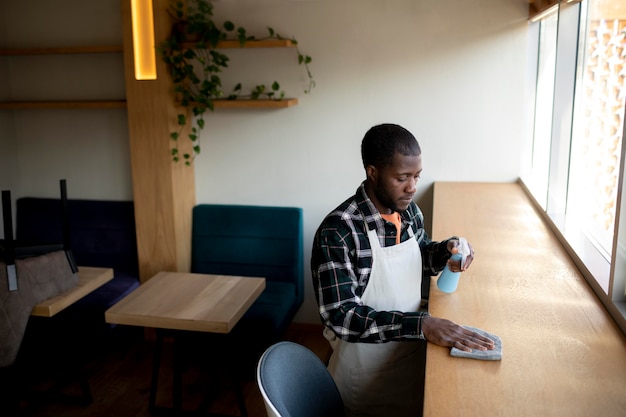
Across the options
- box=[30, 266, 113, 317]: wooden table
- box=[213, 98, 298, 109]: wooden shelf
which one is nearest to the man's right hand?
box=[30, 266, 113, 317]: wooden table

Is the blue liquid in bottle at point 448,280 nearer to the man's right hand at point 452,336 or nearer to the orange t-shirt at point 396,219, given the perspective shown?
the orange t-shirt at point 396,219

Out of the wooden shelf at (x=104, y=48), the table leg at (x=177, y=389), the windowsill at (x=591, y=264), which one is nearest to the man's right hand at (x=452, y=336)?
the windowsill at (x=591, y=264)

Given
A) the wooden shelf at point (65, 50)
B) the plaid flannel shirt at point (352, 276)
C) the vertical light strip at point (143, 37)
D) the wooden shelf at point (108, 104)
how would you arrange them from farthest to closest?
the wooden shelf at point (65, 50), the wooden shelf at point (108, 104), the vertical light strip at point (143, 37), the plaid flannel shirt at point (352, 276)

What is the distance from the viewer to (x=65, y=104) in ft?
12.5

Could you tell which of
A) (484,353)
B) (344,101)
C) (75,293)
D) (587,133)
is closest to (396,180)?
(484,353)

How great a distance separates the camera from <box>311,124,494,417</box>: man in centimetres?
166

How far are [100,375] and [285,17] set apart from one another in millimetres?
2333

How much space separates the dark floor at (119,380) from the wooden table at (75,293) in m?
0.36

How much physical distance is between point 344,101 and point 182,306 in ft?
5.32

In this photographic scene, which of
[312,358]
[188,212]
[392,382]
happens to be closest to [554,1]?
[392,382]

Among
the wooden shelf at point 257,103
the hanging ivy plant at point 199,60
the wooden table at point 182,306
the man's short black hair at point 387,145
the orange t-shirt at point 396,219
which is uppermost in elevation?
the hanging ivy plant at point 199,60

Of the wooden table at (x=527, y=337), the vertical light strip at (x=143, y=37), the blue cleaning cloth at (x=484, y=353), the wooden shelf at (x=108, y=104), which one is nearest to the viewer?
the wooden table at (x=527, y=337)

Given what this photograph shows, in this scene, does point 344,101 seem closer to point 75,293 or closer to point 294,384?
point 75,293

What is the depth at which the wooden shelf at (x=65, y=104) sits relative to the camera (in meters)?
3.73
